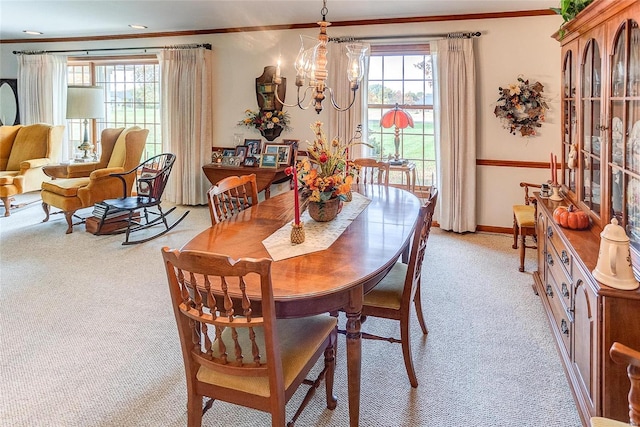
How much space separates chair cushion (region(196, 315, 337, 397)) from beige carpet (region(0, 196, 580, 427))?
1.54 ft

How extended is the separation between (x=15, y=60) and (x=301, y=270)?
7532mm

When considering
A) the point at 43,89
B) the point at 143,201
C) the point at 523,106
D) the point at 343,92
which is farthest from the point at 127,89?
the point at 523,106


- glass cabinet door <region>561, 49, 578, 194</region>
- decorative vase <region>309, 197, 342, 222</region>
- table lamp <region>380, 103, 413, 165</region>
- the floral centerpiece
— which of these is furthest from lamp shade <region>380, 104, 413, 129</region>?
decorative vase <region>309, 197, 342, 222</region>

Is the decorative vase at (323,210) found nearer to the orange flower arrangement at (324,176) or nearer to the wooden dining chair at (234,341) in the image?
the orange flower arrangement at (324,176)

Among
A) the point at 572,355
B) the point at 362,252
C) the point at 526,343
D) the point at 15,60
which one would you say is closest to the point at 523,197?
the point at 526,343

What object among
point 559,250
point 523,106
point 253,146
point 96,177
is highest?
point 523,106

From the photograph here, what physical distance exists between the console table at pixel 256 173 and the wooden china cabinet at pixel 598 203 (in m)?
3.14

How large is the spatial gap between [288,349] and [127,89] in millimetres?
6183

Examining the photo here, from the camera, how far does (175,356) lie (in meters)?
2.39

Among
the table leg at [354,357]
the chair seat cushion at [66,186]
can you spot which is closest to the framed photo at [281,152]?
the chair seat cushion at [66,186]

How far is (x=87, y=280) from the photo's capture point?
11.4ft

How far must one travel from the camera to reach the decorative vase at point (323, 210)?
2.39m

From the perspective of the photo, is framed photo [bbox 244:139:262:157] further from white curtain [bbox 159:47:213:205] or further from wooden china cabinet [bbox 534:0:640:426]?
wooden china cabinet [bbox 534:0:640:426]

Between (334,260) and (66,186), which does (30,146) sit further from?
(334,260)
